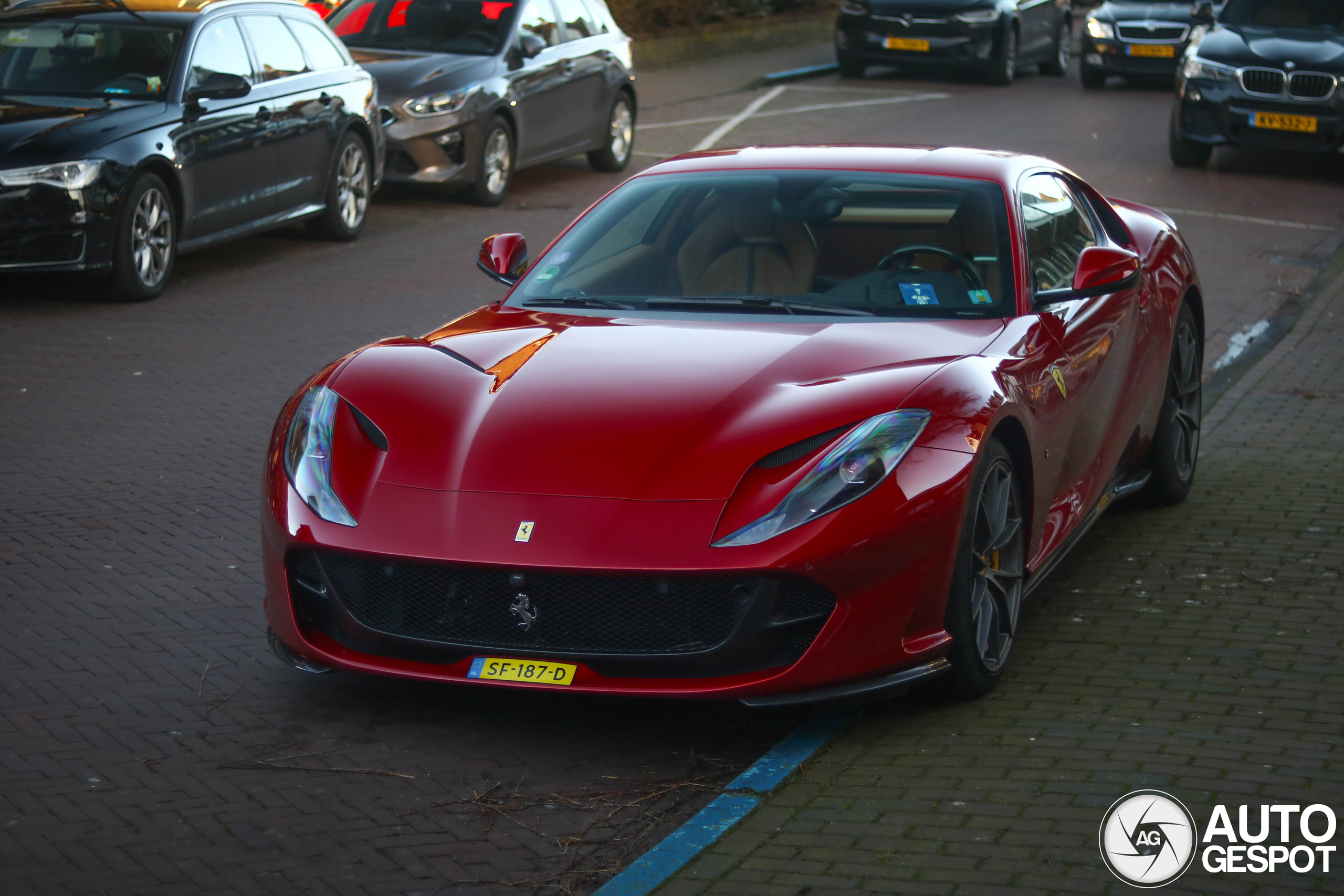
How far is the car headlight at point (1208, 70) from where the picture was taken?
16953mm

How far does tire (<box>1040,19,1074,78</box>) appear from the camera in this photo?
26516 millimetres

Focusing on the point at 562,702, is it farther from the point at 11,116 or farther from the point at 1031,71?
the point at 1031,71

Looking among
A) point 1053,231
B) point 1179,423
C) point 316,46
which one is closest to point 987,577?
point 1053,231

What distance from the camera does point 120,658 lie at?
5246 mm

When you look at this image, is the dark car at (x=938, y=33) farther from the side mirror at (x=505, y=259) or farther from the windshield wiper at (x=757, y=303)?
the windshield wiper at (x=757, y=303)

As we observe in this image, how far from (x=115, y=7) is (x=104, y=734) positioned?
8184 mm

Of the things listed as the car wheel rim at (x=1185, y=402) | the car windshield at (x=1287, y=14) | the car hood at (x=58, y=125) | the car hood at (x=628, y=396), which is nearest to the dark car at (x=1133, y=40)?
the car windshield at (x=1287, y=14)

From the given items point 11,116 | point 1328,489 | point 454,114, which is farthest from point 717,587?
point 454,114

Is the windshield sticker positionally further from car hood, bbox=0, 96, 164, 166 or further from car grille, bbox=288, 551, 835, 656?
car hood, bbox=0, 96, 164, 166

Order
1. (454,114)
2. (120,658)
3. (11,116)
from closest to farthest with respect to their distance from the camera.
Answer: (120,658) < (11,116) < (454,114)

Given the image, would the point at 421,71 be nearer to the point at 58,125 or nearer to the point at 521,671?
the point at 58,125

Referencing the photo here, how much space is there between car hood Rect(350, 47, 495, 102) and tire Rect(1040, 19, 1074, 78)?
543 inches

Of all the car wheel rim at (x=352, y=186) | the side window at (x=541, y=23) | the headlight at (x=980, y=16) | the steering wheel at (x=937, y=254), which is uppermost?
the steering wheel at (x=937, y=254)

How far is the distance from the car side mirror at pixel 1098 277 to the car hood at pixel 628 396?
0.34 m
